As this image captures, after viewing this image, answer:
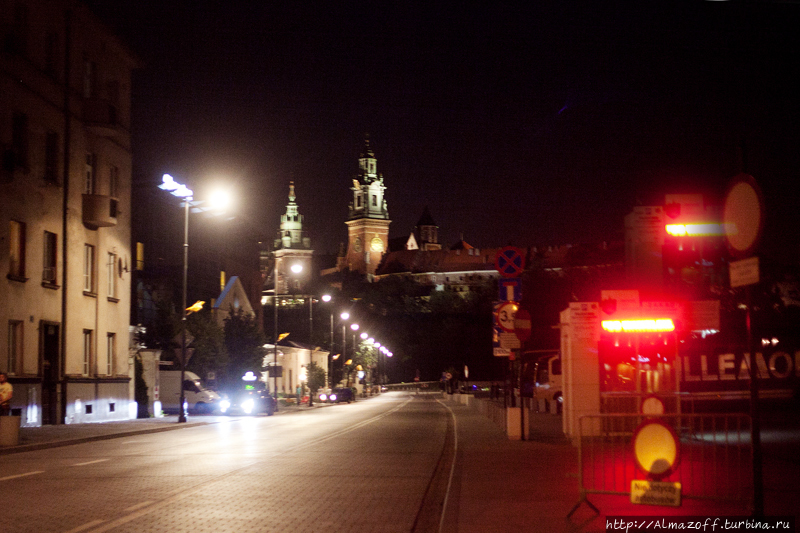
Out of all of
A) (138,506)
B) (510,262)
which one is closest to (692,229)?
(510,262)

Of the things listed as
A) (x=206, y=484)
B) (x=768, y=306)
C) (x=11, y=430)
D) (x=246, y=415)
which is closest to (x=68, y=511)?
(x=206, y=484)

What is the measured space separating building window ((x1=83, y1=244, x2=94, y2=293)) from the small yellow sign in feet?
98.2

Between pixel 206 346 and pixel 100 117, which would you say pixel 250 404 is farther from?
pixel 100 117

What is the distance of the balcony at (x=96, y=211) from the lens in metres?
34.7

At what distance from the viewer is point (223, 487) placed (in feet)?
40.7

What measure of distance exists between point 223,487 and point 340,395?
60.6 metres

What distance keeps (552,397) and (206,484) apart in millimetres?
37508

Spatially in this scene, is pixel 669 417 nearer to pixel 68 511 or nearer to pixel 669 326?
pixel 68 511

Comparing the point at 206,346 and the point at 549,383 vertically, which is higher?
the point at 206,346

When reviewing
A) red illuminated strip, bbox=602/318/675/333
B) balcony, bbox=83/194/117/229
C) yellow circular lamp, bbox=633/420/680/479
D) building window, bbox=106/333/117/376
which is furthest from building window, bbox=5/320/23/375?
yellow circular lamp, bbox=633/420/680/479

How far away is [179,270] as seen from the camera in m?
63.9

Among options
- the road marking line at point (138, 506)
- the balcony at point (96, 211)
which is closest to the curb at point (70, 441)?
the balcony at point (96, 211)

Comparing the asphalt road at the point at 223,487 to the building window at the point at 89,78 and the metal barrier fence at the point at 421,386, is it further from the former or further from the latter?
the metal barrier fence at the point at 421,386

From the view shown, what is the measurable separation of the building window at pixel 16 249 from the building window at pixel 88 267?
437 centimetres
